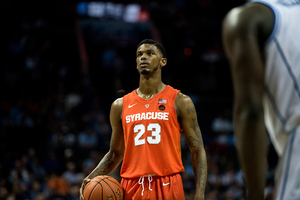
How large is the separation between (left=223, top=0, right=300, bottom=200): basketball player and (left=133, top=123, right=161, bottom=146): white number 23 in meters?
2.49

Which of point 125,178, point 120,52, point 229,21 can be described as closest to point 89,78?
point 120,52

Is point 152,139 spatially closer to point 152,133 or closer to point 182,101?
point 152,133

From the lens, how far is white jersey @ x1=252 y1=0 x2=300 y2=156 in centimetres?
128

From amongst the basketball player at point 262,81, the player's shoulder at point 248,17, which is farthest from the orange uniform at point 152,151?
the player's shoulder at point 248,17

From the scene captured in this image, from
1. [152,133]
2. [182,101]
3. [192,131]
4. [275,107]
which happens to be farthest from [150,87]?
[275,107]

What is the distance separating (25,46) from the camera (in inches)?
548

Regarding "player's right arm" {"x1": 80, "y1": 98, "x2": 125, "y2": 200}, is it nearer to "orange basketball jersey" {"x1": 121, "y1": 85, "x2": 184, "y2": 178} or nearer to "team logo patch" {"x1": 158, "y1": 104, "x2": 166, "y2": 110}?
"orange basketball jersey" {"x1": 121, "y1": 85, "x2": 184, "y2": 178}

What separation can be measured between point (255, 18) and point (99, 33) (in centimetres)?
1495

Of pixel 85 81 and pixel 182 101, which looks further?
pixel 85 81

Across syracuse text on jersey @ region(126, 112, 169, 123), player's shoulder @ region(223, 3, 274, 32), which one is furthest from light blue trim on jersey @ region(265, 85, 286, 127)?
syracuse text on jersey @ region(126, 112, 169, 123)

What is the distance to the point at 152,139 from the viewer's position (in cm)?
Answer: 379

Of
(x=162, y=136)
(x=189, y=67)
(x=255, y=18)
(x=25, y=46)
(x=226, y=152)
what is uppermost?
(x=25, y=46)

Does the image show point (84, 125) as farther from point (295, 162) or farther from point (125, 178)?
point (295, 162)

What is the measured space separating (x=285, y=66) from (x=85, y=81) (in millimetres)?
12802
